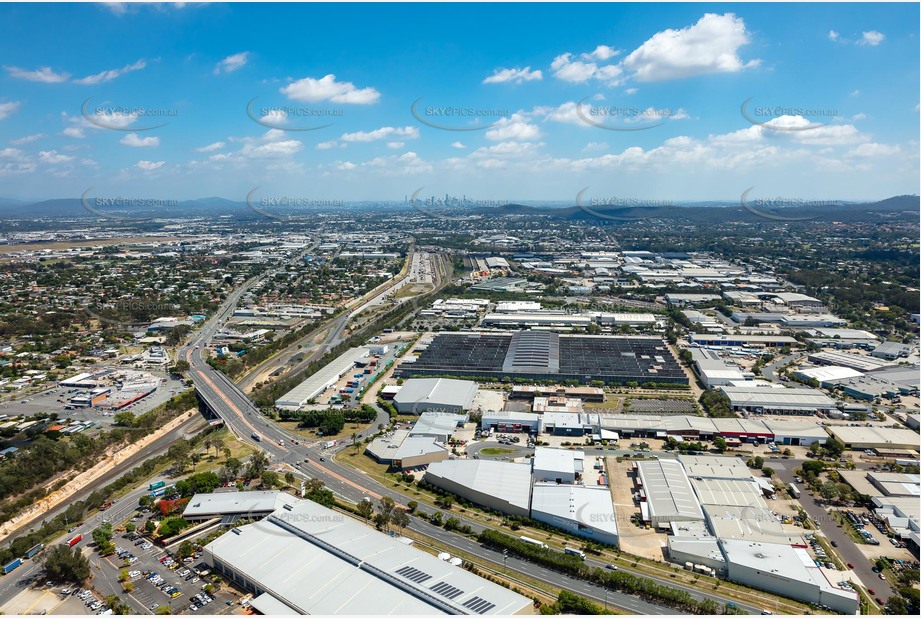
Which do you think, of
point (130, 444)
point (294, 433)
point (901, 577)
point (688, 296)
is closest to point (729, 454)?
point (901, 577)

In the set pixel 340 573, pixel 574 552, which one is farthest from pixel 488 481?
pixel 340 573

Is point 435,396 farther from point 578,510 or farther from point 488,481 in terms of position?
point 578,510

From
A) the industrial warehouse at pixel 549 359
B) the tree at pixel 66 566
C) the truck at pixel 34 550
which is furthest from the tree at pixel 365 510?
the industrial warehouse at pixel 549 359

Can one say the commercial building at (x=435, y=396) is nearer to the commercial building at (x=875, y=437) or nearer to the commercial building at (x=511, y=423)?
the commercial building at (x=511, y=423)

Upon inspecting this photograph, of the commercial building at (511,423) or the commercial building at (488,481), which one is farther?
the commercial building at (511,423)

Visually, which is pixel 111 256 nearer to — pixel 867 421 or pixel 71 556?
pixel 71 556
